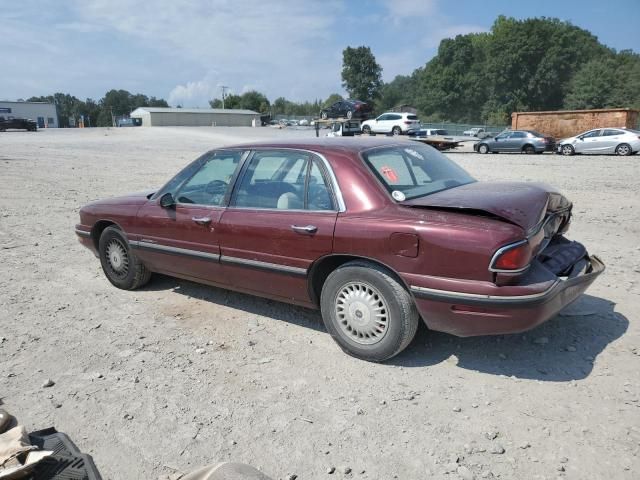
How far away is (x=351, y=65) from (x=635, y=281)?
10431 centimetres

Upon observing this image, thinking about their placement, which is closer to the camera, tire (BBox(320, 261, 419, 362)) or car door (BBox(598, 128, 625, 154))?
tire (BBox(320, 261, 419, 362))

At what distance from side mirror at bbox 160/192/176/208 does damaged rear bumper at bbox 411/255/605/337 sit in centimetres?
243

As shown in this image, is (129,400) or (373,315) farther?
(373,315)

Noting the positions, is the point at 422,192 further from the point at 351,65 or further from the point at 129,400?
the point at 351,65

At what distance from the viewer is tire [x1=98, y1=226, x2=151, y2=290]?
16.6ft

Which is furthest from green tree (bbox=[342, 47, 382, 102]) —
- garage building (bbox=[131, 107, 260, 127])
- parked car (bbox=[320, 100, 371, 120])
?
parked car (bbox=[320, 100, 371, 120])

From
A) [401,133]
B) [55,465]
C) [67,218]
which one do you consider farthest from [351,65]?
[55,465]

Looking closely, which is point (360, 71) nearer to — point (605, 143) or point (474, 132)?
point (474, 132)

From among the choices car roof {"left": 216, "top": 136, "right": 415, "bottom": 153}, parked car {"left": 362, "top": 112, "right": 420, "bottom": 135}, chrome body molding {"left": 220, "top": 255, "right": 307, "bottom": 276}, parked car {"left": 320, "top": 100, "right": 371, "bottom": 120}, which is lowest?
chrome body molding {"left": 220, "top": 255, "right": 307, "bottom": 276}

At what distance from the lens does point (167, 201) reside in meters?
4.53

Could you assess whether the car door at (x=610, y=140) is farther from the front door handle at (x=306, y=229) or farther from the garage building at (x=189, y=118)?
the garage building at (x=189, y=118)

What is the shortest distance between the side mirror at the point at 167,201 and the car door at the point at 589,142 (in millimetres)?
24577

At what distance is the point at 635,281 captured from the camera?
5.07 meters

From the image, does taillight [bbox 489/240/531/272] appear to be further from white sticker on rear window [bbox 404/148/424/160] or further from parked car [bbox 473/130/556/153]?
parked car [bbox 473/130/556/153]
